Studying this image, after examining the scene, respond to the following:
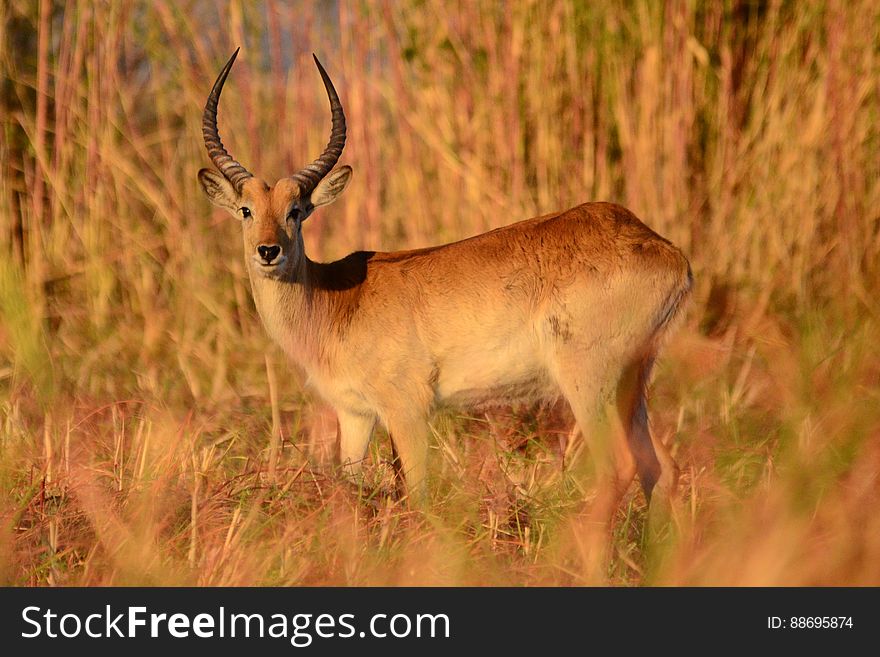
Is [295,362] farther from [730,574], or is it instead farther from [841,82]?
[841,82]

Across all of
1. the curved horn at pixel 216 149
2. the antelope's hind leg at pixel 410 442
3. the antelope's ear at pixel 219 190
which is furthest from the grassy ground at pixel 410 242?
the curved horn at pixel 216 149

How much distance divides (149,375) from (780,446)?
334 centimetres

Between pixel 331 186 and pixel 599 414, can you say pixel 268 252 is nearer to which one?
pixel 331 186

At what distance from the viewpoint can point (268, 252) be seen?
4.74 m

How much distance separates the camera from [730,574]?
3.47 meters

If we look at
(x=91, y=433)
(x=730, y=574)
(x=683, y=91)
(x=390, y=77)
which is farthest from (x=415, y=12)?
(x=730, y=574)

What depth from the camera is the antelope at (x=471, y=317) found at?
466cm

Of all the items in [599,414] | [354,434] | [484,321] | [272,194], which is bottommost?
[599,414]

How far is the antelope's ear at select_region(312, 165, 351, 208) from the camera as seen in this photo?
5.18 metres

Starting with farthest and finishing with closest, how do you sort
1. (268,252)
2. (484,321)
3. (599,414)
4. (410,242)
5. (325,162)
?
(410,242), (325,162), (484,321), (268,252), (599,414)

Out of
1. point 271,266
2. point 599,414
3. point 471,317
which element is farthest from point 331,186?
point 599,414

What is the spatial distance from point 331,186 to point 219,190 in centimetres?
49

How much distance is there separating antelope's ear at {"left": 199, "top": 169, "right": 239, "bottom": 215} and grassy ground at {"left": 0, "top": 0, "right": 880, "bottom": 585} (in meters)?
0.96

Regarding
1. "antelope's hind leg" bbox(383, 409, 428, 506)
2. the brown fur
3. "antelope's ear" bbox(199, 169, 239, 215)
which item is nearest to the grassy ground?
"antelope's hind leg" bbox(383, 409, 428, 506)
